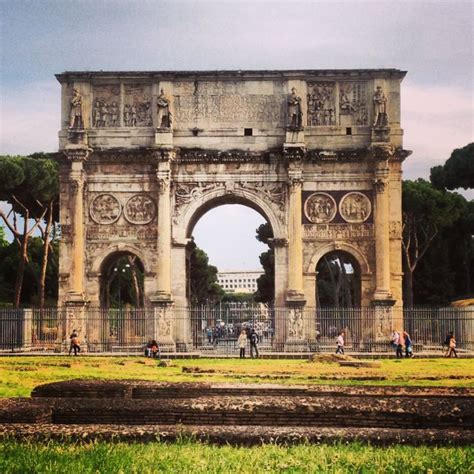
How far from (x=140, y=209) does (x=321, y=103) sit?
24.2 feet

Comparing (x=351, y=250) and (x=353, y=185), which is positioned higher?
(x=353, y=185)

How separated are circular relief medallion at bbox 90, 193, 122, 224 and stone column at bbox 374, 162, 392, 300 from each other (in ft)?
29.4

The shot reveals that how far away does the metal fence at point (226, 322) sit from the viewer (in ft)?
92.1

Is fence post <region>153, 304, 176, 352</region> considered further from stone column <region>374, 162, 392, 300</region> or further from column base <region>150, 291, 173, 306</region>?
stone column <region>374, 162, 392, 300</region>

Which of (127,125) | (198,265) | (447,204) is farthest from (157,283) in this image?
(198,265)

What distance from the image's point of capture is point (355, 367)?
2114 cm

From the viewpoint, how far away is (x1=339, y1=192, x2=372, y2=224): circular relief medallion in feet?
96.7

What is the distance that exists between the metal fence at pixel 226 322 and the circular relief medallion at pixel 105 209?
3188 mm

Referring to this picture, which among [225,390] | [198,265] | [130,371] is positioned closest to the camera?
[225,390]

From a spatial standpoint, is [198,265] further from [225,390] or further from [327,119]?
[225,390]

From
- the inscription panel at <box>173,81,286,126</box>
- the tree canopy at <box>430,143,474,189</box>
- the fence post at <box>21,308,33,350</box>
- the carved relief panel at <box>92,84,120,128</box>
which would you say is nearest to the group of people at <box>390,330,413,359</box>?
the inscription panel at <box>173,81,286,126</box>

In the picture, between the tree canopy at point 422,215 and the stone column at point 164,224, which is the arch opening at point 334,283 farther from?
the stone column at point 164,224

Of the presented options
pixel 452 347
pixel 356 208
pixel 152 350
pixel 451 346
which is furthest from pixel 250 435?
pixel 356 208

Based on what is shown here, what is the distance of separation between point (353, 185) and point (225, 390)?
63.7 ft
